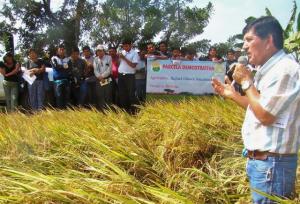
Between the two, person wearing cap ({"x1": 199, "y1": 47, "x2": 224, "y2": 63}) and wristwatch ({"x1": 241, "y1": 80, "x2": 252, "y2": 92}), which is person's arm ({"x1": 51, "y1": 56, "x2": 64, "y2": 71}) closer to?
person wearing cap ({"x1": 199, "y1": 47, "x2": 224, "y2": 63})

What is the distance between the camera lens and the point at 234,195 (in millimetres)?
2994

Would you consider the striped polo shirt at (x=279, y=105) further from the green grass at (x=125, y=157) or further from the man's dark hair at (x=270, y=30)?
the green grass at (x=125, y=157)

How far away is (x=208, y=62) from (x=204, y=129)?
491 centimetres

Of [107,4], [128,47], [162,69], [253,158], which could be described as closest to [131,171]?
[253,158]

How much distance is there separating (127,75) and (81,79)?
1.11m

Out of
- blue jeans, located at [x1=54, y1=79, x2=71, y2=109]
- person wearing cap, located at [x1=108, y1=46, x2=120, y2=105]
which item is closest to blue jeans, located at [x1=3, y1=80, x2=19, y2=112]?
blue jeans, located at [x1=54, y1=79, x2=71, y2=109]

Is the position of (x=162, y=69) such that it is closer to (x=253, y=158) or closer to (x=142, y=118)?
(x=142, y=118)

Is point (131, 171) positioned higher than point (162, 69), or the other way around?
point (162, 69)

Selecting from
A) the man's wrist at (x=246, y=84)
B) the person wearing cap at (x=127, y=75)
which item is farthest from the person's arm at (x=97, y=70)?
the man's wrist at (x=246, y=84)

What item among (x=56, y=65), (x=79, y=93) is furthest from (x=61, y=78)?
(x=79, y=93)

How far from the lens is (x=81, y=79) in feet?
29.4

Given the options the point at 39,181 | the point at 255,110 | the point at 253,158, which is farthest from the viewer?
the point at 39,181

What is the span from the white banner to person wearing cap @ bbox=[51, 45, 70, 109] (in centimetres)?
174

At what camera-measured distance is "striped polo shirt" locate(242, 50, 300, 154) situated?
6.57ft
